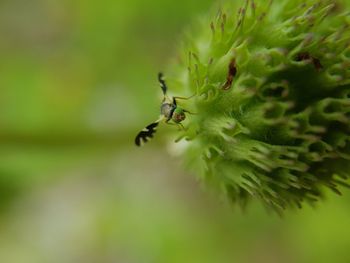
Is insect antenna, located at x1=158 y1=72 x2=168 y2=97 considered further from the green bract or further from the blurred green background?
the blurred green background

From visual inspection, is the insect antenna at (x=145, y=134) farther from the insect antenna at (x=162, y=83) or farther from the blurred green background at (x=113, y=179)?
the blurred green background at (x=113, y=179)

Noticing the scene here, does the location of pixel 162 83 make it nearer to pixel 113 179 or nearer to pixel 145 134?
pixel 145 134

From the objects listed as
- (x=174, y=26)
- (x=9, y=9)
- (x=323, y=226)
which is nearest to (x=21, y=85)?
(x=9, y=9)

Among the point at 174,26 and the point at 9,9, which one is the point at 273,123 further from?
the point at 9,9

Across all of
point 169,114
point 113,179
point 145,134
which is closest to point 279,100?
point 169,114

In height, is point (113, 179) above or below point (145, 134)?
above

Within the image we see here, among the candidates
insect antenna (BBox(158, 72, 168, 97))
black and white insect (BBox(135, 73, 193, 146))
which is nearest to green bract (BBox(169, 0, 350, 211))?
black and white insect (BBox(135, 73, 193, 146))
